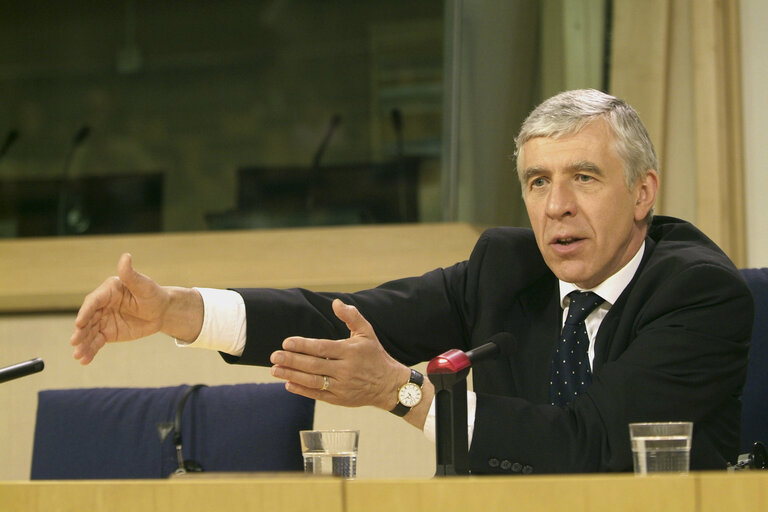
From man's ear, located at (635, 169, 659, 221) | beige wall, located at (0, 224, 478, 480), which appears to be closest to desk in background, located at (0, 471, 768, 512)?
man's ear, located at (635, 169, 659, 221)

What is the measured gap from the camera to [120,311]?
1.60m

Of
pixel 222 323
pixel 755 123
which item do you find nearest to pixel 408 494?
pixel 222 323

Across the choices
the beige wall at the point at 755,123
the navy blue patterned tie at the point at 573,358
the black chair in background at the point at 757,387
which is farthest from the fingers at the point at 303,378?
the beige wall at the point at 755,123

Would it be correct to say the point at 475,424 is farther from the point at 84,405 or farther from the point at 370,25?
the point at 370,25

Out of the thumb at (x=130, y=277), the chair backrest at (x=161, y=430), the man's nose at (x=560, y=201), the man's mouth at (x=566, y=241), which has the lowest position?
the chair backrest at (x=161, y=430)

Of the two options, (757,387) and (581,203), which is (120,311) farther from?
(757,387)

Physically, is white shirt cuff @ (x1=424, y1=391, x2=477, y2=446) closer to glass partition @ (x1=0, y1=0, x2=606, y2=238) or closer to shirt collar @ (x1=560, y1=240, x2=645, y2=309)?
shirt collar @ (x1=560, y1=240, x2=645, y2=309)

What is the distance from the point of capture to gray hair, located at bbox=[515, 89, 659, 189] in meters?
1.78

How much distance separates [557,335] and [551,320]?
0.10 feet

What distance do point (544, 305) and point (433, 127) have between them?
2496 mm

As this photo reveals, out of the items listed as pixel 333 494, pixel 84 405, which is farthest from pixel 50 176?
pixel 333 494

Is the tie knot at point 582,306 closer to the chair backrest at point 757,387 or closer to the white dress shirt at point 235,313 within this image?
the white dress shirt at point 235,313

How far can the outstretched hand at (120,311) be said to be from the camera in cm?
153

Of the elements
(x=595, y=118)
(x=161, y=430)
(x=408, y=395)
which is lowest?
(x=161, y=430)
